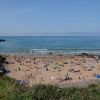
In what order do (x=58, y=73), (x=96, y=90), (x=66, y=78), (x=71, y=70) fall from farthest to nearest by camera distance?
1. (x=71, y=70)
2. (x=58, y=73)
3. (x=66, y=78)
4. (x=96, y=90)

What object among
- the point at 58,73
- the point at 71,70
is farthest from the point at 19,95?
the point at 71,70

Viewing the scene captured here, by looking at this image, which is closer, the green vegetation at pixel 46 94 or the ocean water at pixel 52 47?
the green vegetation at pixel 46 94

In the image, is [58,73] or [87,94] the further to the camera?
[58,73]

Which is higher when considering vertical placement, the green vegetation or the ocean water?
the green vegetation

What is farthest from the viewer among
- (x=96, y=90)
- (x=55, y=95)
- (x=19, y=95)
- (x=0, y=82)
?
(x=0, y=82)

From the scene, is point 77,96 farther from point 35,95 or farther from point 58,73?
point 58,73

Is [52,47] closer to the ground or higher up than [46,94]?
closer to the ground

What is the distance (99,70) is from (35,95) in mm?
15701

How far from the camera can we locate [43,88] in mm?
7477

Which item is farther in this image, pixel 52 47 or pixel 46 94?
pixel 52 47

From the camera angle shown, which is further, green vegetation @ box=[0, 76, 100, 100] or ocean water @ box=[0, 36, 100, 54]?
ocean water @ box=[0, 36, 100, 54]

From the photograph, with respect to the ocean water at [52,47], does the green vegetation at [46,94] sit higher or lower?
higher

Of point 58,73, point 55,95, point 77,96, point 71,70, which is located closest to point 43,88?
point 55,95

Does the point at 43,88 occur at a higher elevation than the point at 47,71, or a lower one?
higher
